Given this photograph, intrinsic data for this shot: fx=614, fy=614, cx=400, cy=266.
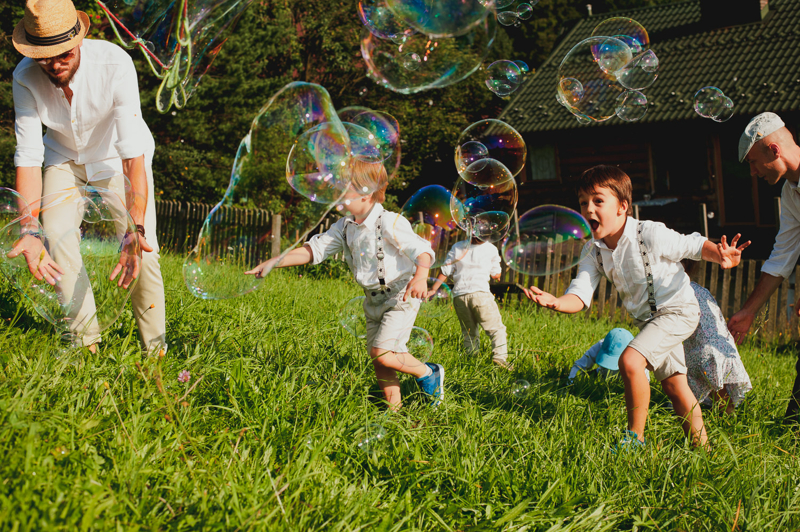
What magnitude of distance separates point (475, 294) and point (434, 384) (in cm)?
180

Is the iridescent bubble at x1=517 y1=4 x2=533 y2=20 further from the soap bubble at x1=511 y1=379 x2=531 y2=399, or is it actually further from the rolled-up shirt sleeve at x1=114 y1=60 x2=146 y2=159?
the rolled-up shirt sleeve at x1=114 y1=60 x2=146 y2=159

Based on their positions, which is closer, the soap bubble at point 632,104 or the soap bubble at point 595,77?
the soap bubble at point 595,77

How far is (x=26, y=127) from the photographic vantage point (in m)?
2.77

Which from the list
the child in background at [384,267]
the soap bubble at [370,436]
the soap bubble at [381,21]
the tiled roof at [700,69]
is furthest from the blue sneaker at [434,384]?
the tiled roof at [700,69]

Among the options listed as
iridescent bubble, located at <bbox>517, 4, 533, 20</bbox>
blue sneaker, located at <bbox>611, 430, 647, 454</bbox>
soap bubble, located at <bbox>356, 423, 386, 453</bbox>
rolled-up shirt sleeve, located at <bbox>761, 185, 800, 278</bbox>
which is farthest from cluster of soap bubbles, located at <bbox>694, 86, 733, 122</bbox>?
soap bubble, located at <bbox>356, 423, 386, 453</bbox>

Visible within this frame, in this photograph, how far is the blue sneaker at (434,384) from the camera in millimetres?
3187

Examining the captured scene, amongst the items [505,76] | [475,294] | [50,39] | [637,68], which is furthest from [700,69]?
[50,39]

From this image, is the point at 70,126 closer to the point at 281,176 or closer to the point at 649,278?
the point at 281,176

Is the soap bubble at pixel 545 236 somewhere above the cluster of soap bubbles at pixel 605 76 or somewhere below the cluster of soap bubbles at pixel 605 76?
below

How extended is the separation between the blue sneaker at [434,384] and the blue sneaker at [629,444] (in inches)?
34.2

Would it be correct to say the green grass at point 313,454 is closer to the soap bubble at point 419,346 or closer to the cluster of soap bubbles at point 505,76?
the soap bubble at point 419,346

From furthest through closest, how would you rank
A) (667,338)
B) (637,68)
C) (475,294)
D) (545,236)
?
(637,68)
(475,294)
(545,236)
(667,338)

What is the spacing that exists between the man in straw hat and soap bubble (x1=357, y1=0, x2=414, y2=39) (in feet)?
4.64

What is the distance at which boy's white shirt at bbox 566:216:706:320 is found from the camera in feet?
10.3
